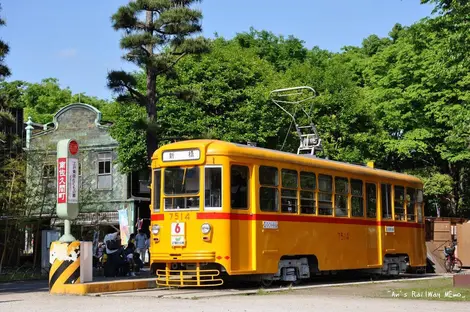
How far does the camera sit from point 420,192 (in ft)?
75.9

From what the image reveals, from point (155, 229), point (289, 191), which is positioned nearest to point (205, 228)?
point (155, 229)

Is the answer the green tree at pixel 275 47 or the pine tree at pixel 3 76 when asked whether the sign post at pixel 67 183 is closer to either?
the pine tree at pixel 3 76

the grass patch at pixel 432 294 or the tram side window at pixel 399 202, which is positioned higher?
the tram side window at pixel 399 202

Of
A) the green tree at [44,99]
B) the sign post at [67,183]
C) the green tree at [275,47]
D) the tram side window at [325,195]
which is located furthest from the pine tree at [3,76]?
the green tree at [44,99]

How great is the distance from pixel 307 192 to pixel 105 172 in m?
26.1

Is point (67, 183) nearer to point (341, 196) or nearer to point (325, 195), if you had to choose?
point (325, 195)

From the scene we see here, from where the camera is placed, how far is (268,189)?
1619cm

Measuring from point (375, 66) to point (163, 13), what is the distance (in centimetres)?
2459

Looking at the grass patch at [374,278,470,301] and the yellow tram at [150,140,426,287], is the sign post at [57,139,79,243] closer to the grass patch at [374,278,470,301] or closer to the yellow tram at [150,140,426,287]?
the yellow tram at [150,140,426,287]

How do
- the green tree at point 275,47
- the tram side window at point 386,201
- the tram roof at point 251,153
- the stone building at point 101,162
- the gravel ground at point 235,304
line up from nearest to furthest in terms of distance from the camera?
the gravel ground at point 235,304
the tram roof at point 251,153
the tram side window at point 386,201
the stone building at point 101,162
the green tree at point 275,47

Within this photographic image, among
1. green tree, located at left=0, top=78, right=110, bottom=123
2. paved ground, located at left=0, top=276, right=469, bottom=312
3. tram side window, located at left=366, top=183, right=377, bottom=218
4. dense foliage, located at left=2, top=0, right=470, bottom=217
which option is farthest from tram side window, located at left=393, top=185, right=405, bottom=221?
green tree, located at left=0, top=78, right=110, bottom=123

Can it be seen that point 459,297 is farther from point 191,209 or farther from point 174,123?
point 174,123

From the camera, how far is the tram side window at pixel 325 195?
1792 centimetres

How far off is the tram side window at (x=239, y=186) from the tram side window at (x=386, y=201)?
6382mm
